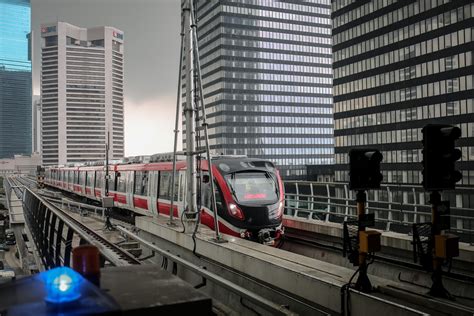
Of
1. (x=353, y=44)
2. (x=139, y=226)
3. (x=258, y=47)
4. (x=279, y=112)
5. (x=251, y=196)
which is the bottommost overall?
(x=139, y=226)

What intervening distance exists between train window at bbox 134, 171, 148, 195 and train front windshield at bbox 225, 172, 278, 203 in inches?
300

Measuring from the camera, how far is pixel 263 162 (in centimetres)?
1300

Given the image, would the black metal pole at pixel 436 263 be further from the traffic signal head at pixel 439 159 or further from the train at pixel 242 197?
the train at pixel 242 197

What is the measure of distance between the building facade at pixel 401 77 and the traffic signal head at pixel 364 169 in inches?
2245

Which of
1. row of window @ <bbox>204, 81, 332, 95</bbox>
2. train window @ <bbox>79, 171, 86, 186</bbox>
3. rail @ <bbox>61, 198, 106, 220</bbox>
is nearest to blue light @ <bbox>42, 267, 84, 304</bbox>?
rail @ <bbox>61, 198, 106, 220</bbox>

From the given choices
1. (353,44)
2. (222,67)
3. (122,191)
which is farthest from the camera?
(222,67)

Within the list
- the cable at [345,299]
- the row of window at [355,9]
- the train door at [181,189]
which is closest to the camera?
the cable at [345,299]

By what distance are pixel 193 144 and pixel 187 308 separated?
8.48m

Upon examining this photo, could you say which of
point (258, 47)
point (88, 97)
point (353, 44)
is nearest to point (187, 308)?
point (353, 44)

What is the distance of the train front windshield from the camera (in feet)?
38.6

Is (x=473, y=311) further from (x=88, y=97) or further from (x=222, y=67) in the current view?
(x=88, y=97)

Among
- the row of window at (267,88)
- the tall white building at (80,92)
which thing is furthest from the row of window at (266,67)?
the tall white building at (80,92)

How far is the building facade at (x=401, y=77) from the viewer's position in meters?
67.3

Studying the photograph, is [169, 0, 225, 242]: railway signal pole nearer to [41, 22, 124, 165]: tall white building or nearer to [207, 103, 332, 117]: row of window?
[207, 103, 332, 117]: row of window
